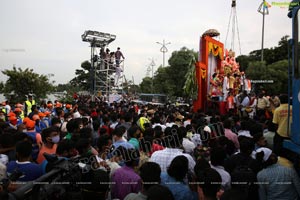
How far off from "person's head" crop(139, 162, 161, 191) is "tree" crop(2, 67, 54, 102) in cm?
1513

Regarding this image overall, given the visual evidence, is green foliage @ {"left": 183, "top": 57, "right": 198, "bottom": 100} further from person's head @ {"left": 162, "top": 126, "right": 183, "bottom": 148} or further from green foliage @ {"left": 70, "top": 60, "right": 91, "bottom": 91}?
green foliage @ {"left": 70, "top": 60, "right": 91, "bottom": 91}

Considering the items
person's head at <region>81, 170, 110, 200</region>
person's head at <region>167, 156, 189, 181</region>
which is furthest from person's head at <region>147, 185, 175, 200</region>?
person's head at <region>167, 156, 189, 181</region>

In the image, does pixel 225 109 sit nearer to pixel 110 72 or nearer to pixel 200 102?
pixel 200 102

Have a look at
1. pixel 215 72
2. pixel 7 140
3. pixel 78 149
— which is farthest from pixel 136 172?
pixel 215 72

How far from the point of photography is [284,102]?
4457mm

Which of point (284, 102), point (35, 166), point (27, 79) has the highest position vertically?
point (27, 79)

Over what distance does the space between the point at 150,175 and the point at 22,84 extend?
15905 millimetres

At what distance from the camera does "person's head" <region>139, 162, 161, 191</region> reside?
278 cm

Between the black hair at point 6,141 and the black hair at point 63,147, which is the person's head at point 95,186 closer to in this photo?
the black hair at point 63,147

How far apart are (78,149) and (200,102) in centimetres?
971

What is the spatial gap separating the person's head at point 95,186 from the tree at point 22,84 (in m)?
15.0

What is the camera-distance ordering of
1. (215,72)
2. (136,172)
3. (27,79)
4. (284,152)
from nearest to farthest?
(136,172) → (284,152) → (215,72) → (27,79)

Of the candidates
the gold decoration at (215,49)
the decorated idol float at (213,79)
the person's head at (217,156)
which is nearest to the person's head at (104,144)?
the person's head at (217,156)

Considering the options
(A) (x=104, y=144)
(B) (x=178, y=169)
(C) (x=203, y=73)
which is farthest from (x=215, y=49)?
(B) (x=178, y=169)
